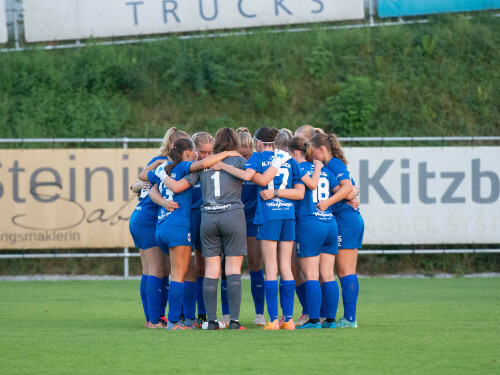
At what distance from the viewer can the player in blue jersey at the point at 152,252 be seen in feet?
28.9

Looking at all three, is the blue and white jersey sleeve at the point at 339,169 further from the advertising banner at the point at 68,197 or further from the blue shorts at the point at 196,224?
the advertising banner at the point at 68,197

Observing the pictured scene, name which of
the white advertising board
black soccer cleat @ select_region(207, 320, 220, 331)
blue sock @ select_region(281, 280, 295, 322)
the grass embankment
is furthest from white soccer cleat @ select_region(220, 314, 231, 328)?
the grass embankment

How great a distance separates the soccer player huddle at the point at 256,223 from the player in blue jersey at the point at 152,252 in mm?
12

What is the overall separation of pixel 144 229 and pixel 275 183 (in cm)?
146

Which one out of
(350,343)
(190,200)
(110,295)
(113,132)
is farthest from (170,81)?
(350,343)

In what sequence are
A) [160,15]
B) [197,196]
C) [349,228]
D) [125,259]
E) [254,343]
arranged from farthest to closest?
[160,15]
[125,259]
[197,196]
[349,228]
[254,343]

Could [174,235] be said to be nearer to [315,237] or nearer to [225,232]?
[225,232]

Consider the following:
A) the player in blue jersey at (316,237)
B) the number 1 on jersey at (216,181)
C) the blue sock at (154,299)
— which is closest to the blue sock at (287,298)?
the player in blue jersey at (316,237)

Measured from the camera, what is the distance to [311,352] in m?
6.53

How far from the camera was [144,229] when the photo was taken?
8.94 m

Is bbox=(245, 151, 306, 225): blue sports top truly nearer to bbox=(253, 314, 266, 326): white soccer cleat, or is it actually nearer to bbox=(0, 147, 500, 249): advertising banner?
bbox=(253, 314, 266, 326): white soccer cleat

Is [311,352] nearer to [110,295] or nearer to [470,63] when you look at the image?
[110,295]

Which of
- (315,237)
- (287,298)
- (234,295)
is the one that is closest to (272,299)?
(287,298)

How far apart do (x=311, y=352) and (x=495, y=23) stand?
16542 millimetres
